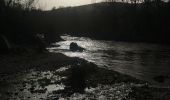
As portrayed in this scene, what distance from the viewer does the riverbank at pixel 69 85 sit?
1984cm

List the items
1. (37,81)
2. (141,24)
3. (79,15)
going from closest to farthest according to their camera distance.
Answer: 1. (37,81)
2. (141,24)
3. (79,15)

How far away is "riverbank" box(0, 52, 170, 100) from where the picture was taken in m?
19.8

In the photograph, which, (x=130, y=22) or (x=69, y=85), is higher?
(x=130, y=22)

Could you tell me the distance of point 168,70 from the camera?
34219 millimetres

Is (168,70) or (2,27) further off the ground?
(2,27)

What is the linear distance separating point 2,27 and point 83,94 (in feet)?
141

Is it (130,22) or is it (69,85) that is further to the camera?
(130,22)

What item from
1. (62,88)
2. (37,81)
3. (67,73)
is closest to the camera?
(62,88)

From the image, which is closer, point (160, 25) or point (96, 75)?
point (96, 75)

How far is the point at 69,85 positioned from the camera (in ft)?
75.0

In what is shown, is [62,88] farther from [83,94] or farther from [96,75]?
[96,75]

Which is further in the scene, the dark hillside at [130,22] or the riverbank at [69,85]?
the dark hillside at [130,22]

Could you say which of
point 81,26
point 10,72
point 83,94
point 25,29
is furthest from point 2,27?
point 81,26

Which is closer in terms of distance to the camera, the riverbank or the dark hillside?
the riverbank
